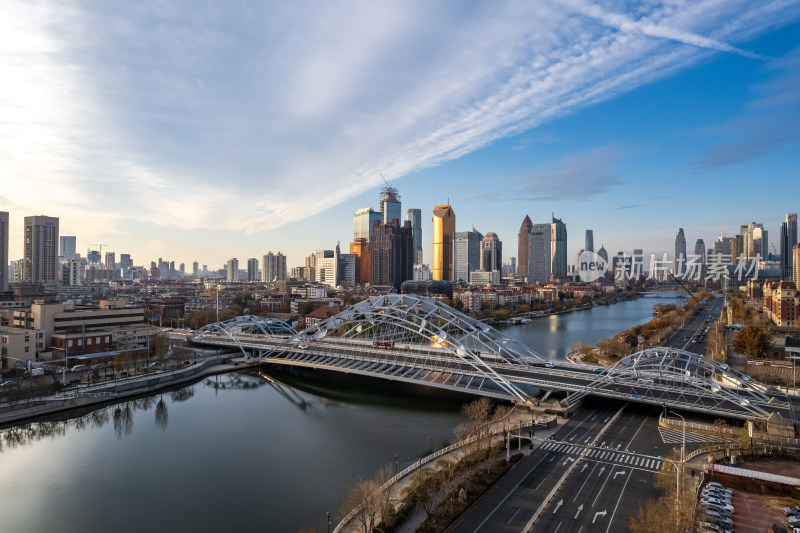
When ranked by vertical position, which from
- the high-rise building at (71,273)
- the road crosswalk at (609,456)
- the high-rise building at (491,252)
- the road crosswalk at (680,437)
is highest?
the high-rise building at (491,252)

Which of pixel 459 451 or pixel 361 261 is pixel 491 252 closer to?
pixel 361 261

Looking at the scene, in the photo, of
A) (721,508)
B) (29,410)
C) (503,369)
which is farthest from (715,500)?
(29,410)

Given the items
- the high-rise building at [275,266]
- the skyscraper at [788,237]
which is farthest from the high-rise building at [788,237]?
the high-rise building at [275,266]

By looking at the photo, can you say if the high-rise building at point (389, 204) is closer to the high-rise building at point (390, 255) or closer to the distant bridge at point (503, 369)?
the high-rise building at point (390, 255)

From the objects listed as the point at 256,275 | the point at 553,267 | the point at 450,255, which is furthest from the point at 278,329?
the point at 256,275

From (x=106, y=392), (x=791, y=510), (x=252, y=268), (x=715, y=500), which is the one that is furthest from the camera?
(x=252, y=268)

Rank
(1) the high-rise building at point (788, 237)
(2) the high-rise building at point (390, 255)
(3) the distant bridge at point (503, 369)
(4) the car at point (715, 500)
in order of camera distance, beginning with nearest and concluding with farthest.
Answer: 1. (4) the car at point (715, 500)
2. (3) the distant bridge at point (503, 369)
3. (1) the high-rise building at point (788, 237)
4. (2) the high-rise building at point (390, 255)
